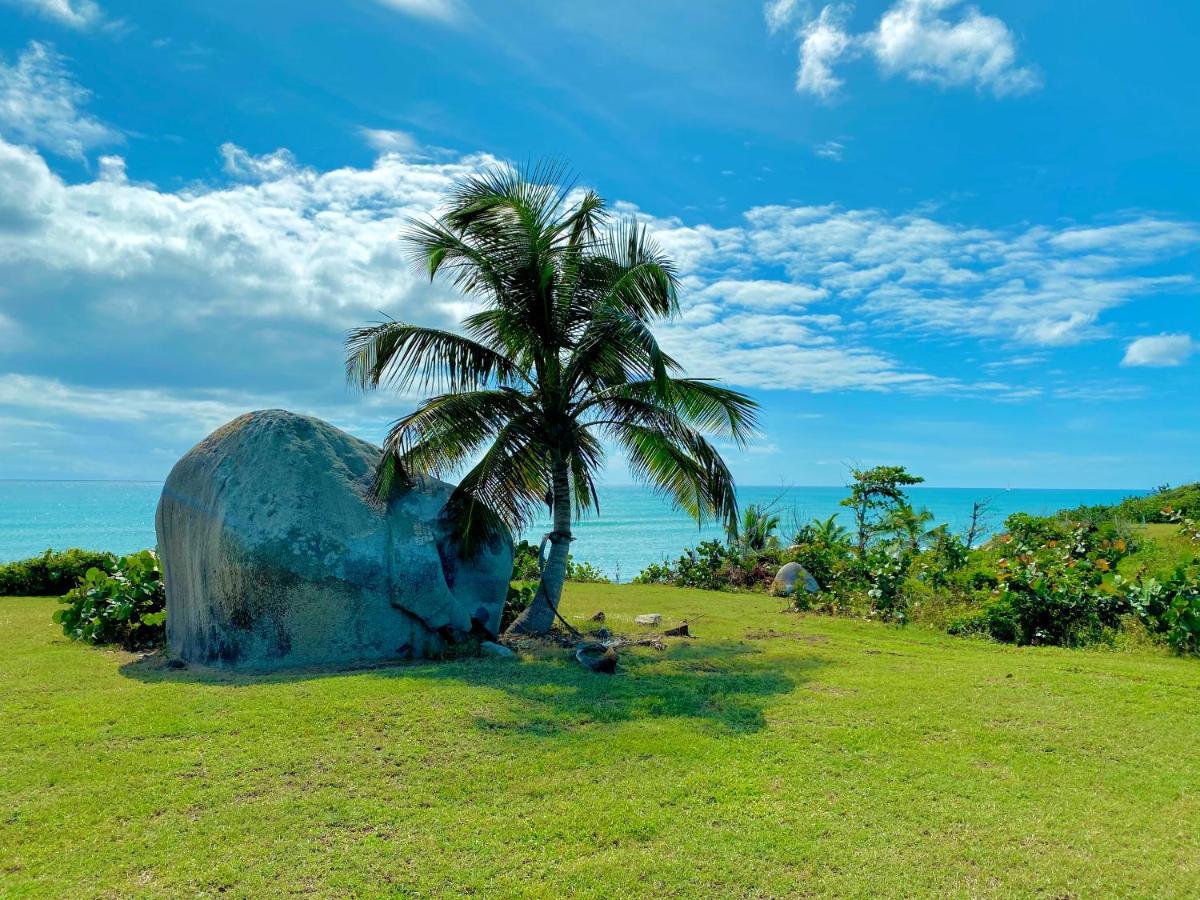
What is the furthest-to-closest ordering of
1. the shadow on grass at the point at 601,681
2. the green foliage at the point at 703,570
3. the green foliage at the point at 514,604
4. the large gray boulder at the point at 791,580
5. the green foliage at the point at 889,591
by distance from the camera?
the green foliage at the point at 703,570
the large gray boulder at the point at 791,580
the green foliage at the point at 889,591
the green foliage at the point at 514,604
the shadow on grass at the point at 601,681

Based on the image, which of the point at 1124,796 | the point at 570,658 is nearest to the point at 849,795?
the point at 1124,796

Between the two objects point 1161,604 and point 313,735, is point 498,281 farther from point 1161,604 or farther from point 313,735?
point 1161,604

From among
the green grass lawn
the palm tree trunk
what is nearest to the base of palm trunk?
the palm tree trunk

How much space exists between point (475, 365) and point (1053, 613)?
350 inches

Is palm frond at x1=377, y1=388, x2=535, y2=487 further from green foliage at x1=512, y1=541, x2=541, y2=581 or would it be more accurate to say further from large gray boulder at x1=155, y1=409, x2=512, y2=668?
green foliage at x1=512, y1=541, x2=541, y2=581

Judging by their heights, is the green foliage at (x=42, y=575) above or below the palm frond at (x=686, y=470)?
below

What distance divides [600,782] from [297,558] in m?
5.00

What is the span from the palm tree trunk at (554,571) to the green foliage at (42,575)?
33.5 ft

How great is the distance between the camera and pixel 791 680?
8.51 metres

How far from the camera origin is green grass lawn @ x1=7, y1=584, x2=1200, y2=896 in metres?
4.35

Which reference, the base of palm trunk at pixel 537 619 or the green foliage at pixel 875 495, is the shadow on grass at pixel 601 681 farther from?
the green foliage at pixel 875 495

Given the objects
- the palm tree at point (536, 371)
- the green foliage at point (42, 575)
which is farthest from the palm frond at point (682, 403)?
the green foliage at point (42, 575)

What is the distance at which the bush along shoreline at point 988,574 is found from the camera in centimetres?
1099

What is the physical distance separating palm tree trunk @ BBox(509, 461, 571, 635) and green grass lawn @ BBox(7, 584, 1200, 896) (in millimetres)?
2294
